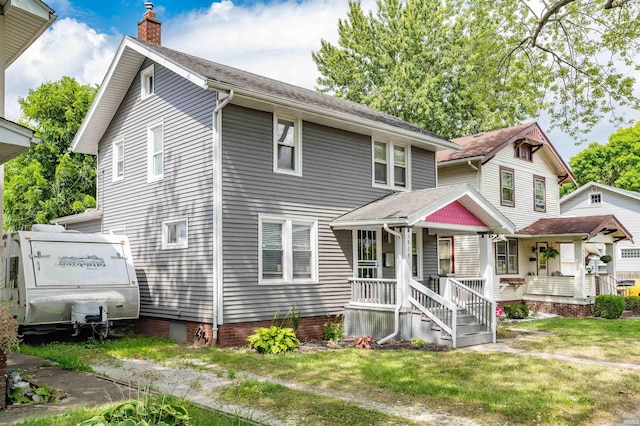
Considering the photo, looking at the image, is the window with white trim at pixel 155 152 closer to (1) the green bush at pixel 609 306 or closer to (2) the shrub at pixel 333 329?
(2) the shrub at pixel 333 329

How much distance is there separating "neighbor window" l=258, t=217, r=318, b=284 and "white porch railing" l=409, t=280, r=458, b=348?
8.49 ft

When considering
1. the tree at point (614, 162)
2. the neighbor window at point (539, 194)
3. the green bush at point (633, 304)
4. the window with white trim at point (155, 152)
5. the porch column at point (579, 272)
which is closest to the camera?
the window with white trim at point (155, 152)

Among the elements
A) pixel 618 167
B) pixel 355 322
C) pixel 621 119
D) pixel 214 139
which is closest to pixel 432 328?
pixel 355 322

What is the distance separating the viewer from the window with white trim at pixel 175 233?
1341 cm

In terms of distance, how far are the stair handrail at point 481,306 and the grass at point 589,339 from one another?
0.77 metres

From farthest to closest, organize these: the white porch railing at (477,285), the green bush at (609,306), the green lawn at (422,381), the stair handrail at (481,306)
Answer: the green bush at (609,306) < the white porch railing at (477,285) < the stair handrail at (481,306) < the green lawn at (422,381)

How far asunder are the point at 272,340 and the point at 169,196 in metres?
4.74

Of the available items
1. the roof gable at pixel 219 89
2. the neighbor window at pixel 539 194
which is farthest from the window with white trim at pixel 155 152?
the neighbor window at pixel 539 194

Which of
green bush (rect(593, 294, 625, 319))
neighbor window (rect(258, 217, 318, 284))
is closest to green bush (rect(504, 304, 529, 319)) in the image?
green bush (rect(593, 294, 625, 319))

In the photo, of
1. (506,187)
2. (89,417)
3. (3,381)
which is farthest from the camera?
(506,187)

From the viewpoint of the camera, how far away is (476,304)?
14281 millimetres

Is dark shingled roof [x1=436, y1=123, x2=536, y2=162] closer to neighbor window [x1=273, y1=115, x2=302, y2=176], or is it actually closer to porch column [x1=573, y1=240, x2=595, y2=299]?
porch column [x1=573, y1=240, x2=595, y2=299]

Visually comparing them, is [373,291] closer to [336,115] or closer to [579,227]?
[336,115]

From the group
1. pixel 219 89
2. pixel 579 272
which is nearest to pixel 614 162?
pixel 579 272
